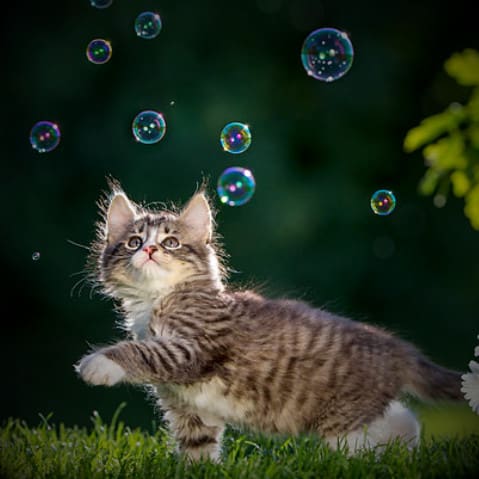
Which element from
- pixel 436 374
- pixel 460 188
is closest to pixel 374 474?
pixel 436 374

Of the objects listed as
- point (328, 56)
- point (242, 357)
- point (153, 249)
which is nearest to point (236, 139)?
point (328, 56)

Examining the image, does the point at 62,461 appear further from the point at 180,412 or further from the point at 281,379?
the point at 281,379

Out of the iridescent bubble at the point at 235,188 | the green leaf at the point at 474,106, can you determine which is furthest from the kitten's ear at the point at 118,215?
the green leaf at the point at 474,106

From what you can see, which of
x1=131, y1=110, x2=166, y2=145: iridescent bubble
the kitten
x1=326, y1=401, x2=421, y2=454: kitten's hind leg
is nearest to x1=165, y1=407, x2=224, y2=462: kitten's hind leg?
the kitten

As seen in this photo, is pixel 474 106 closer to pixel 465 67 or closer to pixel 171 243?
pixel 465 67

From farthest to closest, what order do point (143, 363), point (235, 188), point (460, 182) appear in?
point (235, 188), point (143, 363), point (460, 182)

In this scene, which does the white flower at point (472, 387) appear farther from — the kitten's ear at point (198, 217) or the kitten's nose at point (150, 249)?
the kitten's nose at point (150, 249)
